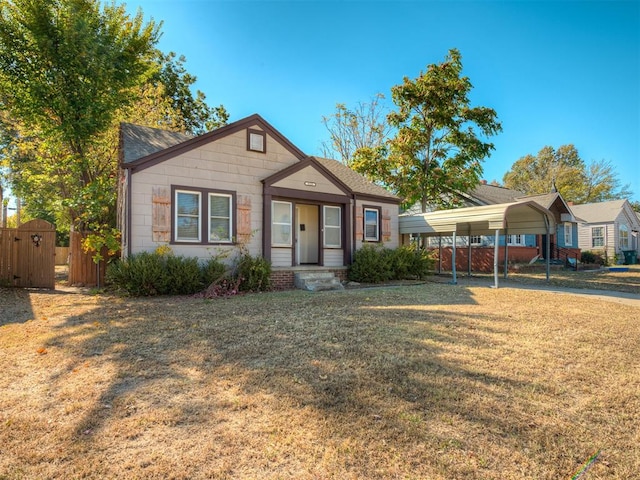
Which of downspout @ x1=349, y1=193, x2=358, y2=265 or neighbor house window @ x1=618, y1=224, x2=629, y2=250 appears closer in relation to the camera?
downspout @ x1=349, y1=193, x2=358, y2=265

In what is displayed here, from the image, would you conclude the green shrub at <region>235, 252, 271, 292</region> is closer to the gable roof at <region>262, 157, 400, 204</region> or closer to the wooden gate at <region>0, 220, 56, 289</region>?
the gable roof at <region>262, 157, 400, 204</region>

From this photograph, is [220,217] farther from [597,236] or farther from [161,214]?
[597,236]

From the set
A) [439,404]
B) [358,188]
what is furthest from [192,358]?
[358,188]

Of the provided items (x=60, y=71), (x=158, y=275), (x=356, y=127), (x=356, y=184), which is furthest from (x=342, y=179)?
(x=356, y=127)

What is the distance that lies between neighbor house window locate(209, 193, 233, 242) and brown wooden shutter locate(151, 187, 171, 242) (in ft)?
3.79

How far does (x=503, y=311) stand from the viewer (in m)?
6.99

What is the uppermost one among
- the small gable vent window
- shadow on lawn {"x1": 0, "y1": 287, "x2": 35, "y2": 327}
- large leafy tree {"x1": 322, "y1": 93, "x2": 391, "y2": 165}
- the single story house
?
large leafy tree {"x1": 322, "y1": 93, "x2": 391, "y2": 165}

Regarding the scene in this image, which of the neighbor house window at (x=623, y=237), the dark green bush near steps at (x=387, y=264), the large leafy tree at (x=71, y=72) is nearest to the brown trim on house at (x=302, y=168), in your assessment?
the dark green bush near steps at (x=387, y=264)

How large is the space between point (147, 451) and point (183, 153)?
29.7 ft

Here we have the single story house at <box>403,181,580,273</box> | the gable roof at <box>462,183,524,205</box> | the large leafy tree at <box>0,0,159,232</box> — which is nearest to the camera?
the large leafy tree at <box>0,0,159,232</box>

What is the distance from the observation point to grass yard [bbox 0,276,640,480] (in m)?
2.31

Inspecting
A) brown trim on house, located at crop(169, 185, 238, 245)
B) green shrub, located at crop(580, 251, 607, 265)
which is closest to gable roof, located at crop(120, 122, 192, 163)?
brown trim on house, located at crop(169, 185, 238, 245)

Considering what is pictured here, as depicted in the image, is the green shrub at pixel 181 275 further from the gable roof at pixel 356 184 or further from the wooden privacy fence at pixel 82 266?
the gable roof at pixel 356 184

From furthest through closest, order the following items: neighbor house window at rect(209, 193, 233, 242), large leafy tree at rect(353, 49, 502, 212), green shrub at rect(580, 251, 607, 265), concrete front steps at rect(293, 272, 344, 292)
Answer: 1. green shrub at rect(580, 251, 607, 265)
2. large leafy tree at rect(353, 49, 502, 212)
3. concrete front steps at rect(293, 272, 344, 292)
4. neighbor house window at rect(209, 193, 233, 242)
